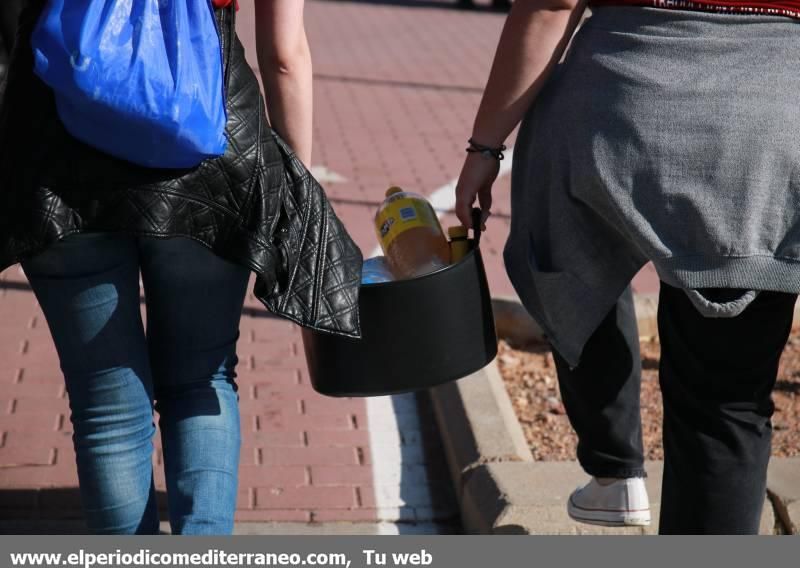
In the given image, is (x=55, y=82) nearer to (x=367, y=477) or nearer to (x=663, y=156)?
(x=663, y=156)

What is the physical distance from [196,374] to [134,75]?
27.6 inches

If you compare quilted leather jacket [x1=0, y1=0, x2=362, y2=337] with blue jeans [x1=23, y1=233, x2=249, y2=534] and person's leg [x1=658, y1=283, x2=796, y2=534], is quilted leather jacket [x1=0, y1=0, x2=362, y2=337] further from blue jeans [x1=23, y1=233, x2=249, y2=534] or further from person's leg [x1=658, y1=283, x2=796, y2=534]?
person's leg [x1=658, y1=283, x2=796, y2=534]

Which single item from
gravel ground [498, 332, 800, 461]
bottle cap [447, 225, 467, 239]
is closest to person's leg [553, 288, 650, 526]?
bottle cap [447, 225, 467, 239]

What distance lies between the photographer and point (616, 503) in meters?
3.12

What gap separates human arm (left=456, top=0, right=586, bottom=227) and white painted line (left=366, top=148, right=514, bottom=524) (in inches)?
46.9

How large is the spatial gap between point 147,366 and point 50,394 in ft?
6.13

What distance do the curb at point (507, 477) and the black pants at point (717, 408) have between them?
53 cm

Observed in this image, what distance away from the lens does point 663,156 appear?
243 cm

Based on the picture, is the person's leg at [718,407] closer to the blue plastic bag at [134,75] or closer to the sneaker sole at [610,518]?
the sneaker sole at [610,518]

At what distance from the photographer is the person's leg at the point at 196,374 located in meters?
2.44

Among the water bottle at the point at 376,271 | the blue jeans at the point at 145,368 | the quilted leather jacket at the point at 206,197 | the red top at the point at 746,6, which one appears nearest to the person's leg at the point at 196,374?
the blue jeans at the point at 145,368

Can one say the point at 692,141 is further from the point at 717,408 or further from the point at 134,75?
the point at 134,75
